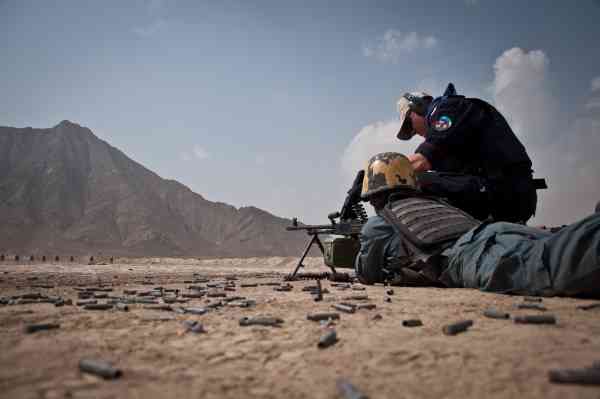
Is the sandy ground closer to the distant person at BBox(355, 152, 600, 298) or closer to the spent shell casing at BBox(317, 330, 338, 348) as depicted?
the spent shell casing at BBox(317, 330, 338, 348)

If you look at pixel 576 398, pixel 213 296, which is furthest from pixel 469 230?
pixel 576 398

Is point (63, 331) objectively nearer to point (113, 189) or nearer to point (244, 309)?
point (244, 309)

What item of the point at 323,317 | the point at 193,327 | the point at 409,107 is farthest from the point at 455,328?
the point at 409,107

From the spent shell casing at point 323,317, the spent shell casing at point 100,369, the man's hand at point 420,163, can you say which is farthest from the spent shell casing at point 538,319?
the man's hand at point 420,163

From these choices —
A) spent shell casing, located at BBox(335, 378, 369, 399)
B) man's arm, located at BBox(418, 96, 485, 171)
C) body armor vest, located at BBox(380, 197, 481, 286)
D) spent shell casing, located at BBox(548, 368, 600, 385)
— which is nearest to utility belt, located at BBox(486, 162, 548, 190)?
man's arm, located at BBox(418, 96, 485, 171)

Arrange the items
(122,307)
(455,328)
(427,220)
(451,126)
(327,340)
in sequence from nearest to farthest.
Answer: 1. (327,340)
2. (455,328)
3. (122,307)
4. (427,220)
5. (451,126)

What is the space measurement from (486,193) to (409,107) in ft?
8.94

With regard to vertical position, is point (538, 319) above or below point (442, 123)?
below

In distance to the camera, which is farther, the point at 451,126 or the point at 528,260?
the point at 451,126

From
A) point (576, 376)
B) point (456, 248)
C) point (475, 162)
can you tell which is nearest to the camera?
point (576, 376)

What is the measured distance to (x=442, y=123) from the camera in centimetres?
671

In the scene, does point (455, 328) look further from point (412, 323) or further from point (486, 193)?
point (486, 193)

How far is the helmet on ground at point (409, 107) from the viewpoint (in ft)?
27.4

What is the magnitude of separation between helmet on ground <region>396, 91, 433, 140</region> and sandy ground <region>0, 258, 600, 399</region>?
5563mm
